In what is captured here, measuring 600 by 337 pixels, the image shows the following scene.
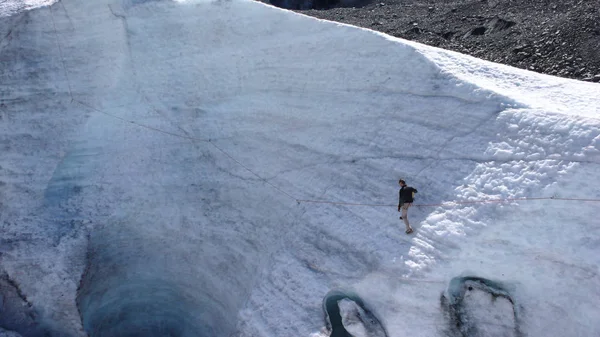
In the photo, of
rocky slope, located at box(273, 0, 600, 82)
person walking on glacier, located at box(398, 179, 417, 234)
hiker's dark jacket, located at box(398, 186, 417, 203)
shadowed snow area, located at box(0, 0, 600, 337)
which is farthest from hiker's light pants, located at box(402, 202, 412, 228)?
rocky slope, located at box(273, 0, 600, 82)

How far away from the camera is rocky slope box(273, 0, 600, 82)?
15000mm

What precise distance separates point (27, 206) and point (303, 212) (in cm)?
732

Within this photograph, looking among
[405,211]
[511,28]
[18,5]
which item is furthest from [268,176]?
[511,28]

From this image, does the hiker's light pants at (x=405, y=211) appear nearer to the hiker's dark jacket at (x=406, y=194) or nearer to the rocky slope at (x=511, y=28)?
the hiker's dark jacket at (x=406, y=194)

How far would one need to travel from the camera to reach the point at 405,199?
962 cm

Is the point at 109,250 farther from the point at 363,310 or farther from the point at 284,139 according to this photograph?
the point at 363,310

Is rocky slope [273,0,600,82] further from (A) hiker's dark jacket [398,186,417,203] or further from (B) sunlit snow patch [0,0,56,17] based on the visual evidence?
(B) sunlit snow patch [0,0,56,17]

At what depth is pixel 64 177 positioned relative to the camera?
12945 millimetres

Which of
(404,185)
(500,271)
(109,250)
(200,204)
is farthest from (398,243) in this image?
(109,250)

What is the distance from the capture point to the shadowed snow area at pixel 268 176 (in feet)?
29.3

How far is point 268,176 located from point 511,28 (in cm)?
1156

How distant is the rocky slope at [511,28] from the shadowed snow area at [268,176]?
5163 millimetres

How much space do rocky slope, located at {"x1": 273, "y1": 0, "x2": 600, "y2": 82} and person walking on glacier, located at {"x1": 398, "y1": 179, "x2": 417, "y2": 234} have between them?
796 cm

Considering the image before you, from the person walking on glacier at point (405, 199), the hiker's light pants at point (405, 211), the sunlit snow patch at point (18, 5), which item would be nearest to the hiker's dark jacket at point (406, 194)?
the person walking on glacier at point (405, 199)
